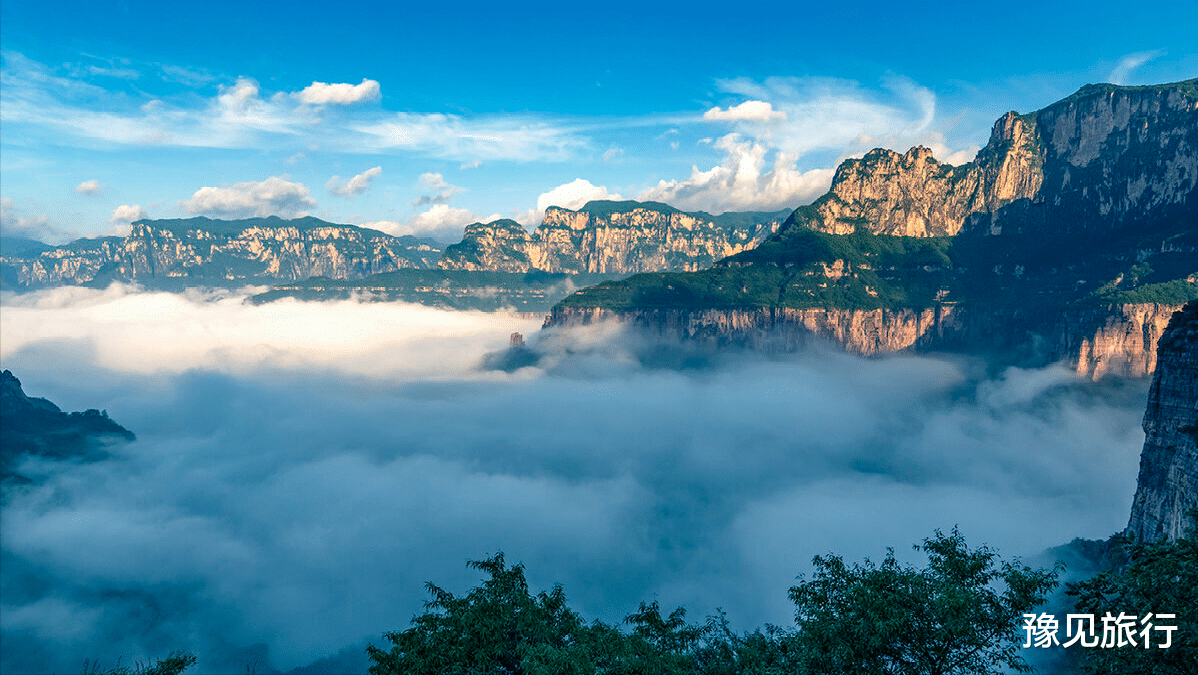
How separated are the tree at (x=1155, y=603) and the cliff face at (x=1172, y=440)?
245 feet

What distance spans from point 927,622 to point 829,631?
412 centimetres

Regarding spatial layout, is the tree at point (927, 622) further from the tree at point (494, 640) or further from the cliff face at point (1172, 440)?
the cliff face at point (1172, 440)

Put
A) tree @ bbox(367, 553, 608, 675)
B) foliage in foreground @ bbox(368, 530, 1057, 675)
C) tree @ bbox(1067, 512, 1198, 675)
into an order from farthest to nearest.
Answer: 1. tree @ bbox(367, 553, 608, 675)
2. foliage in foreground @ bbox(368, 530, 1057, 675)
3. tree @ bbox(1067, 512, 1198, 675)

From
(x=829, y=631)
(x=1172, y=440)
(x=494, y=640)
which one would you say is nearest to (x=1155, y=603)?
(x=829, y=631)

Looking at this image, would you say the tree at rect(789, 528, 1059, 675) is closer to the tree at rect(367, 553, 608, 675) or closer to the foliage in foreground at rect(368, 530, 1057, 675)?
the foliage in foreground at rect(368, 530, 1057, 675)

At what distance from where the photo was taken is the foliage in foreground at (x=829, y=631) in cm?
2722

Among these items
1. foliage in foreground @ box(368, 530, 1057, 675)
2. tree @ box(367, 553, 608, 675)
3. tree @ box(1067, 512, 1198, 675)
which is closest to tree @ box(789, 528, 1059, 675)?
foliage in foreground @ box(368, 530, 1057, 675)

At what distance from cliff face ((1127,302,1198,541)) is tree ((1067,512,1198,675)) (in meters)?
74.7

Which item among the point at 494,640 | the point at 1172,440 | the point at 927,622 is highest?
the point at 927,622

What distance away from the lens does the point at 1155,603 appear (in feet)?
83.2

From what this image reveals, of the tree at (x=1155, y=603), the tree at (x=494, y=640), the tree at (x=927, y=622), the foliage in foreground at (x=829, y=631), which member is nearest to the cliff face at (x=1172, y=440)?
the tree at (x=1155, y=603)

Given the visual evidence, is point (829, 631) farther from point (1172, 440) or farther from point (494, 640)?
point (1172, 440)

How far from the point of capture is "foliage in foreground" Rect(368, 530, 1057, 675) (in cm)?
2722

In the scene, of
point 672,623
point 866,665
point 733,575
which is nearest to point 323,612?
point 733,575
